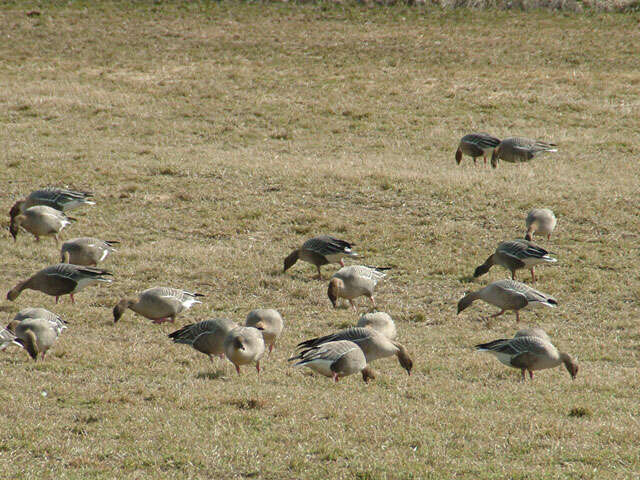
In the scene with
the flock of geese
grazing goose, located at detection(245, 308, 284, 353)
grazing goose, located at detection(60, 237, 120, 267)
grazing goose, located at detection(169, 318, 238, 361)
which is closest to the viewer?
the flock of geese

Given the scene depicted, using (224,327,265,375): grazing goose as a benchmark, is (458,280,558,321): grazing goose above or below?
below

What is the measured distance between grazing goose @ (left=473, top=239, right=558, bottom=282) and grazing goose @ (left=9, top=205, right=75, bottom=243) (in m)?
8.81

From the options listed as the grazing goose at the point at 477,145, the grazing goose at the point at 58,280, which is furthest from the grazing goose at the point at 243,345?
the grazing goose at the point at 477,145

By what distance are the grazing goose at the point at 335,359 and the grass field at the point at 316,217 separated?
324mm

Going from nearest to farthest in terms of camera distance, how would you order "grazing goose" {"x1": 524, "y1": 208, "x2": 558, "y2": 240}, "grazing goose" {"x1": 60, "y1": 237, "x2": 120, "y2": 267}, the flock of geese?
the flock of geese → "grazing goose" {"x1": 60, "y1": 237, "x2": 120, "y2": 267} → "grazing goose" {"x1": 524, "y1": 208, "x2": 558, "y2": 240}

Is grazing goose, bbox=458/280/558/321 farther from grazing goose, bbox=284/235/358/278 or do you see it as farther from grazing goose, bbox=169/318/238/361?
grazing goose, bbox=169/318/238/361

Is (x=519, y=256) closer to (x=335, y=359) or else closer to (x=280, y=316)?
(x=280, y=316)

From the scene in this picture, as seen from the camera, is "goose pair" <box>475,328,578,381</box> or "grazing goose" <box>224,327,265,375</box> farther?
"goose pair" <box>475,328,578,381</box>

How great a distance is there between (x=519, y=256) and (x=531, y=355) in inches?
174

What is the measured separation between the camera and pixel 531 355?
10758mm

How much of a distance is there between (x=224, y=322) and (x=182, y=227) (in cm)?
754

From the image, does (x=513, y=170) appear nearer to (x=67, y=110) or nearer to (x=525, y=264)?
(x=525, y=264)

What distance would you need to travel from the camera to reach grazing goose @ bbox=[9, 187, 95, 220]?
17766mm

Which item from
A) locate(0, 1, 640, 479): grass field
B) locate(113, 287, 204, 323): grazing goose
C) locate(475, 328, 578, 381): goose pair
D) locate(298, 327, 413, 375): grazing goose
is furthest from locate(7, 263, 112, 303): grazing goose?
locate(475, 328, 578, 381): goose pair
